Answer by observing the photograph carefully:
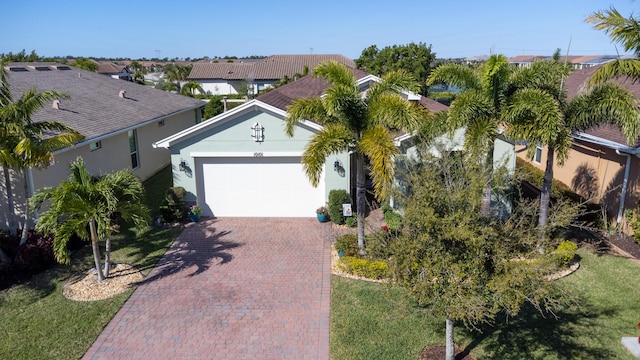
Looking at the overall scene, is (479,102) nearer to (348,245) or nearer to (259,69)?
(348,245)

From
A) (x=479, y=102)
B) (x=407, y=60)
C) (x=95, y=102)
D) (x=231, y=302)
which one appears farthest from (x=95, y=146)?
(x=407, y=60)

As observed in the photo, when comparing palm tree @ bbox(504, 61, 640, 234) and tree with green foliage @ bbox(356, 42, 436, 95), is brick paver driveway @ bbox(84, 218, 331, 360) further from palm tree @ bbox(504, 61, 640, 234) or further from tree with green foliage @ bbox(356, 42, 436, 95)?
tree with green foliage @ bbox(356, 42, 436, 95)

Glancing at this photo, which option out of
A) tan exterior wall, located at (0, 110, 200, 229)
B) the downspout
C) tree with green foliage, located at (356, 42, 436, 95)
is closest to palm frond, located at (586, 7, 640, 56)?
the downspout

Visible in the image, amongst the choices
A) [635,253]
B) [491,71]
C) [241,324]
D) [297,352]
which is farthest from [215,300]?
[635,253]

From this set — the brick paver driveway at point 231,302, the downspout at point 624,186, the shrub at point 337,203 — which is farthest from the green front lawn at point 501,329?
the shrub at point 337,203

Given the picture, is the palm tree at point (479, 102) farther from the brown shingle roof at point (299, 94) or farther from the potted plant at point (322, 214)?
the potted plant at point (322, 214)

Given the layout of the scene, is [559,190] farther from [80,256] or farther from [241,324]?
[80,256]
